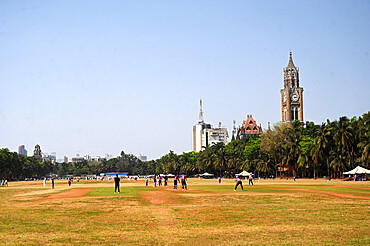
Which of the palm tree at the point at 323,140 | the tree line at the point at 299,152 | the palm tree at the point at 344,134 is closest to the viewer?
the palm tree at the point at 344,134

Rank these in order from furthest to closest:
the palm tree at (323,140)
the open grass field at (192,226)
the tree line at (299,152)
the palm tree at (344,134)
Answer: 1. the palm tree at (323,140)
2. the tree line at (299,152)
3. the palm tree at (344,134)
4. the open grass field at (192,226)

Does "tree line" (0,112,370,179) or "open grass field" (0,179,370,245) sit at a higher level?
"tree line" (0,112,370,179)

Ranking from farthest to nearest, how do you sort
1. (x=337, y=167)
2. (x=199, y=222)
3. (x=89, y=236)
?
1. (x=337, y=167)
2. (x=199, y=222)
3. (x=89, y=236)

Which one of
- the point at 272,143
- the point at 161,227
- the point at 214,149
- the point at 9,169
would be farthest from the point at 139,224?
the point at 9,169

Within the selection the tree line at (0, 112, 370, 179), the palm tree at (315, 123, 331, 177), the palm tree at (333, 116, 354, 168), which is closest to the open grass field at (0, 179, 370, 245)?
the tree line at (0, 112, 370, 179)

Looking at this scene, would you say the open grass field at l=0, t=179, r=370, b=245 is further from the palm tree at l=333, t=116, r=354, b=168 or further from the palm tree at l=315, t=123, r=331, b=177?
the palm tree at l=315, t=123, r=331, b=177

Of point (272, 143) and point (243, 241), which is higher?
point (272, 143)

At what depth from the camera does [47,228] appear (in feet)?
59.8

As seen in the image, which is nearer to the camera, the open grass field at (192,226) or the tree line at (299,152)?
the open grass field at (192,226)

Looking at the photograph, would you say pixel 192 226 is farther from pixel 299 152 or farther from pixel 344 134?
pixel 299 152

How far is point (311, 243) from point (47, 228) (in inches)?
427

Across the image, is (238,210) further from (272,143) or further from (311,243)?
(272,143)

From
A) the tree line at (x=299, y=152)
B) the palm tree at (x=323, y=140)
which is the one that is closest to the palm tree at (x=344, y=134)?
the tree line at (x=299, y=152)

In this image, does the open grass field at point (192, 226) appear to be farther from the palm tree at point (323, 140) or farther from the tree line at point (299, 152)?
the palm tree at point (323, 140)
